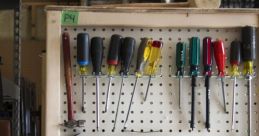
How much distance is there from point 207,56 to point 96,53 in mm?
325

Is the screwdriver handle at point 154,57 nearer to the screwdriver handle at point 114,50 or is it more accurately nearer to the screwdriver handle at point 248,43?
the screwdriver handle at point 114,50

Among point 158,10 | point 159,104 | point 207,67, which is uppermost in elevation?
point 158,10

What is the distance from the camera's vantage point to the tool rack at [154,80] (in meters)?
1.10

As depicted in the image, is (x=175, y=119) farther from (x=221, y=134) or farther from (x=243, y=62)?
(x=243, y=62)

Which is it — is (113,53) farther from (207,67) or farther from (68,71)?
(207,67)

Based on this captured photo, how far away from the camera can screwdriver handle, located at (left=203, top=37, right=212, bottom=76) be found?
3.62 feet

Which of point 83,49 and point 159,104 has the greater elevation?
point 83,49

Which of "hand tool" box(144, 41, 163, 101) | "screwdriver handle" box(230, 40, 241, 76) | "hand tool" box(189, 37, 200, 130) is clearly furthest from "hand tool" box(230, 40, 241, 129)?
"hand tool" box(144, 41, 163, 101)

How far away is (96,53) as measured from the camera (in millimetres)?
1092

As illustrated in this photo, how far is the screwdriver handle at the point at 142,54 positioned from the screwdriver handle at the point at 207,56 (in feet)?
0.53

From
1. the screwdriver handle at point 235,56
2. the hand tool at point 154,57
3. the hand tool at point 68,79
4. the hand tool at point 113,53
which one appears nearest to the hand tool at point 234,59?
the screwdriver handle at point 235,56

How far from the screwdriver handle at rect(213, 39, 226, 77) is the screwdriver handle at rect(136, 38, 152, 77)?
7.6 inches

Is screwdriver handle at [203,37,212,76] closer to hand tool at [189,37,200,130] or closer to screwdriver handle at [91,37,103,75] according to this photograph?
hand tool at [189,37,200,130]

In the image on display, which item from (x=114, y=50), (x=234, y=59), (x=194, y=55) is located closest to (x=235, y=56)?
(x=234, y=59)
